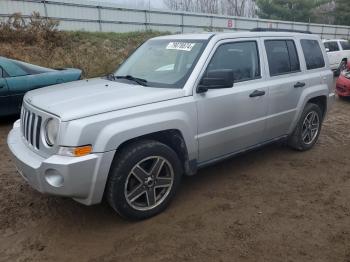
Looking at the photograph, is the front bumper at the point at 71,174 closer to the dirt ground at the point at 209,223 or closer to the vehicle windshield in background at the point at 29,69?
the dirt ground at the point at 209,223

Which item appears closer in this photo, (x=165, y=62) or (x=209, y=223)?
(x=209, y=223)

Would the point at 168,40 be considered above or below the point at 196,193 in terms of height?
above

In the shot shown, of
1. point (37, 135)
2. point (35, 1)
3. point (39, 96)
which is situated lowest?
point (37, 135)

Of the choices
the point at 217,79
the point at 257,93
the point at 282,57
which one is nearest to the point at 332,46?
the point at 282,57

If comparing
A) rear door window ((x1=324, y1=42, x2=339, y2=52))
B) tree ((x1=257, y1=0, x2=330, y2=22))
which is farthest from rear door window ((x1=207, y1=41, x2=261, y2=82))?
tree ((x1=257, y1=0, x2=330, y2=22))

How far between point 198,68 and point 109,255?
2.06 meters

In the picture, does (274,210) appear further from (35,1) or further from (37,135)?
(35,1)

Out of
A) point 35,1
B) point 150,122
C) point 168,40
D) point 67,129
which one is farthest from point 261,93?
point 35,1

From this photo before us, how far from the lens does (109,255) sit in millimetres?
3174

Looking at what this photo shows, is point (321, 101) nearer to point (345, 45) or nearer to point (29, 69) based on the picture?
point (29, 69)

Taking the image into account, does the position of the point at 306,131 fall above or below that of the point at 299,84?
below

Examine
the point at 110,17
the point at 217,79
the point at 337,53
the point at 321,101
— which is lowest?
the point at 337,53

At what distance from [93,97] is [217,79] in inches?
49.1

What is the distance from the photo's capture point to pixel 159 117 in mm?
3588
